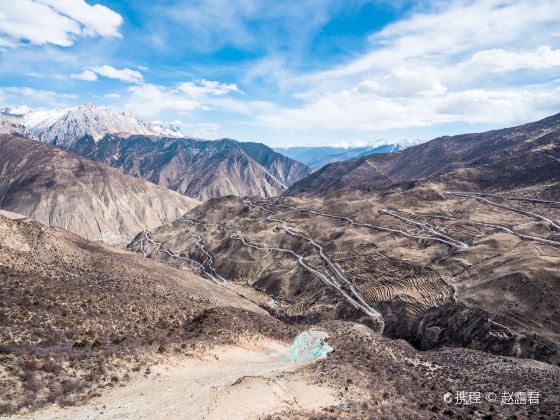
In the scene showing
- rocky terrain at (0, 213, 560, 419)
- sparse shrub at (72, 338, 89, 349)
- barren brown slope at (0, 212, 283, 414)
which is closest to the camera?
rocky terrain at (0, 213, 560, 419)

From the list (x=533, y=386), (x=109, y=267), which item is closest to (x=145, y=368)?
(x=533, y=386)

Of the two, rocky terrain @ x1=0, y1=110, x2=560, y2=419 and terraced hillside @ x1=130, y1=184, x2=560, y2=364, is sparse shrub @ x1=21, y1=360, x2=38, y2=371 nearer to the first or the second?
rocky terrain @ x1=0, y1=110, x2=560, y2=419

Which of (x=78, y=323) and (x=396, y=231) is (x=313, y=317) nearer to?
(x=396, y=231)

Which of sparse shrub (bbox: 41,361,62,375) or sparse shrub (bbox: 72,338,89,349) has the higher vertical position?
sparse shrub (bbox: 41,361,62,375)

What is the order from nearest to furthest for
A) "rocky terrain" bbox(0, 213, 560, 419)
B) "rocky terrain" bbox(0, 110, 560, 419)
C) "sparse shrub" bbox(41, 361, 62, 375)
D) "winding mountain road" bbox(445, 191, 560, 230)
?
"rocky terrain" bbox(0, 213, 560, 419), "sparse shrub" bbox(41, 361, 62, 375), "rocky terrain" bbox(0, 110, 560, 419), "winding mountain road" bbox(445, 191, 560, 230)

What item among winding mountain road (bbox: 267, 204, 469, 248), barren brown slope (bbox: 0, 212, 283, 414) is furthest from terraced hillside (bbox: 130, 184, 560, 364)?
barren brown slope (bbox: 0, 212, 283, 414)

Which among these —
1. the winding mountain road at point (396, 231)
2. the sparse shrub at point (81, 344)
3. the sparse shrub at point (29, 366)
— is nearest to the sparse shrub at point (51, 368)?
the sparse shrub at point (29, 366)

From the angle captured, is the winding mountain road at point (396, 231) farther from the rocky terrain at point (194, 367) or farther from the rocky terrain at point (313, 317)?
the rocky terrain at point (194, 367)

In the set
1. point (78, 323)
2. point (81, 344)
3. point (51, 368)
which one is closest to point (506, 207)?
point (78, 323)

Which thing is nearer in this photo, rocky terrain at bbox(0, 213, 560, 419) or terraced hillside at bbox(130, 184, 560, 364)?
rocky terrain at bbox(0, 213, 560, 419)
